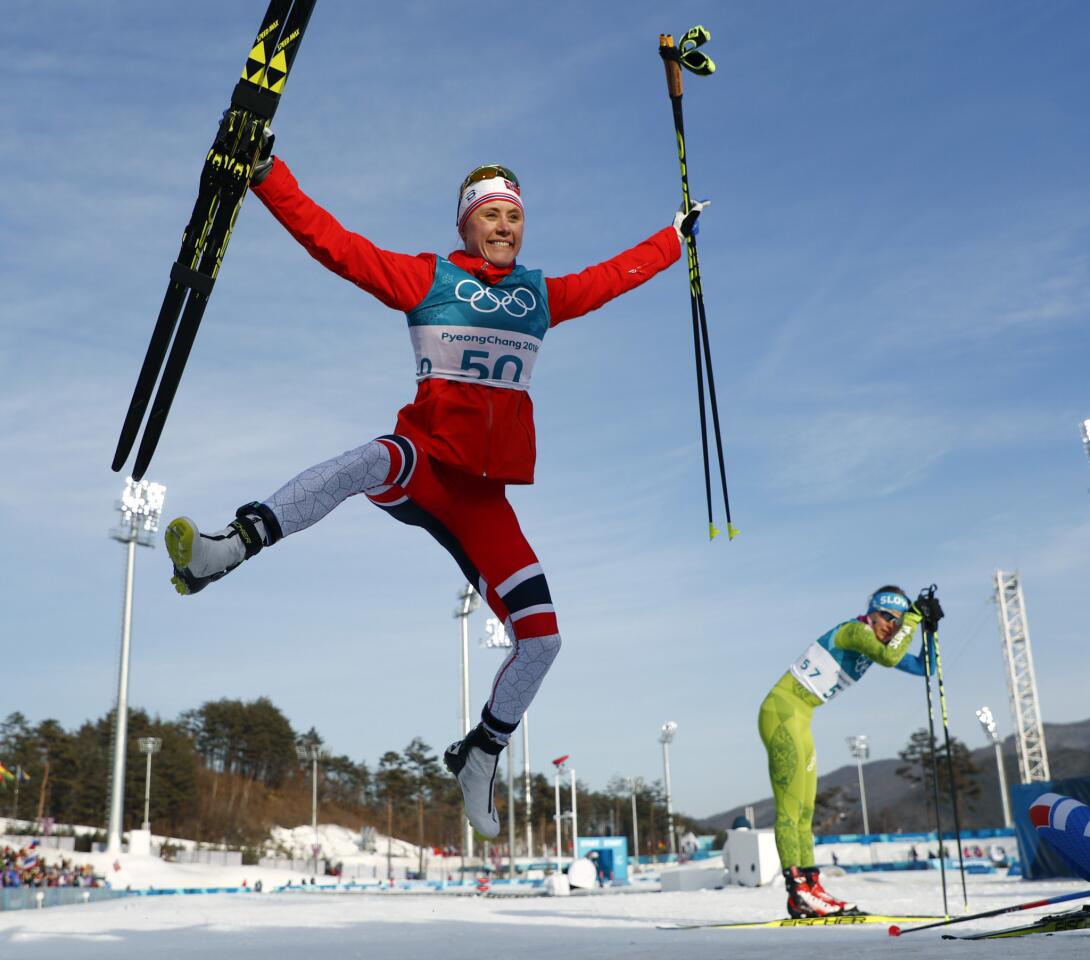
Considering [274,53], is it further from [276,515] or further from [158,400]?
[276,515]

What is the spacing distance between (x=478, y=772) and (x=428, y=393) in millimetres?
1665

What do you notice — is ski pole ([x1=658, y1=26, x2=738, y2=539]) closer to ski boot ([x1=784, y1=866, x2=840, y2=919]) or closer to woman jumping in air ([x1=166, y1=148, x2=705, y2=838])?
woman jumping in air ([x1=166, y1=148, x2=705, y2=838])

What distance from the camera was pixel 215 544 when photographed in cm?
349

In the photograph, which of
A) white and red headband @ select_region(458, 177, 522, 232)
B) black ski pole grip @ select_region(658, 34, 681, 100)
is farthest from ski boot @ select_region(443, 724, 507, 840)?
black ski pole grip @ select_region(658, 34, 681, 100)

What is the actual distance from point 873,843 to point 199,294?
4812 centimetres

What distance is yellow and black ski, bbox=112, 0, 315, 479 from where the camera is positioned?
349 cm

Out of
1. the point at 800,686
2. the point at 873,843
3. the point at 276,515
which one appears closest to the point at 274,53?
the point at 276,515

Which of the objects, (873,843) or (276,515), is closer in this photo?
(276,515)

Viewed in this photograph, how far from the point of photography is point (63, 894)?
71.2 ft

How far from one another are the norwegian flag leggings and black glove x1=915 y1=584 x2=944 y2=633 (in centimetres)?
548

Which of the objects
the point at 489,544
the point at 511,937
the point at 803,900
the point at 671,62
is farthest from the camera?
the point at 803,900

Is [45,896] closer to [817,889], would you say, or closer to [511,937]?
[817,889]

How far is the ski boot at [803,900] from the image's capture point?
8438 millimetres

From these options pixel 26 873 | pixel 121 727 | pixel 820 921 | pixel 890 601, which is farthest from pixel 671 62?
pixel 121 727
